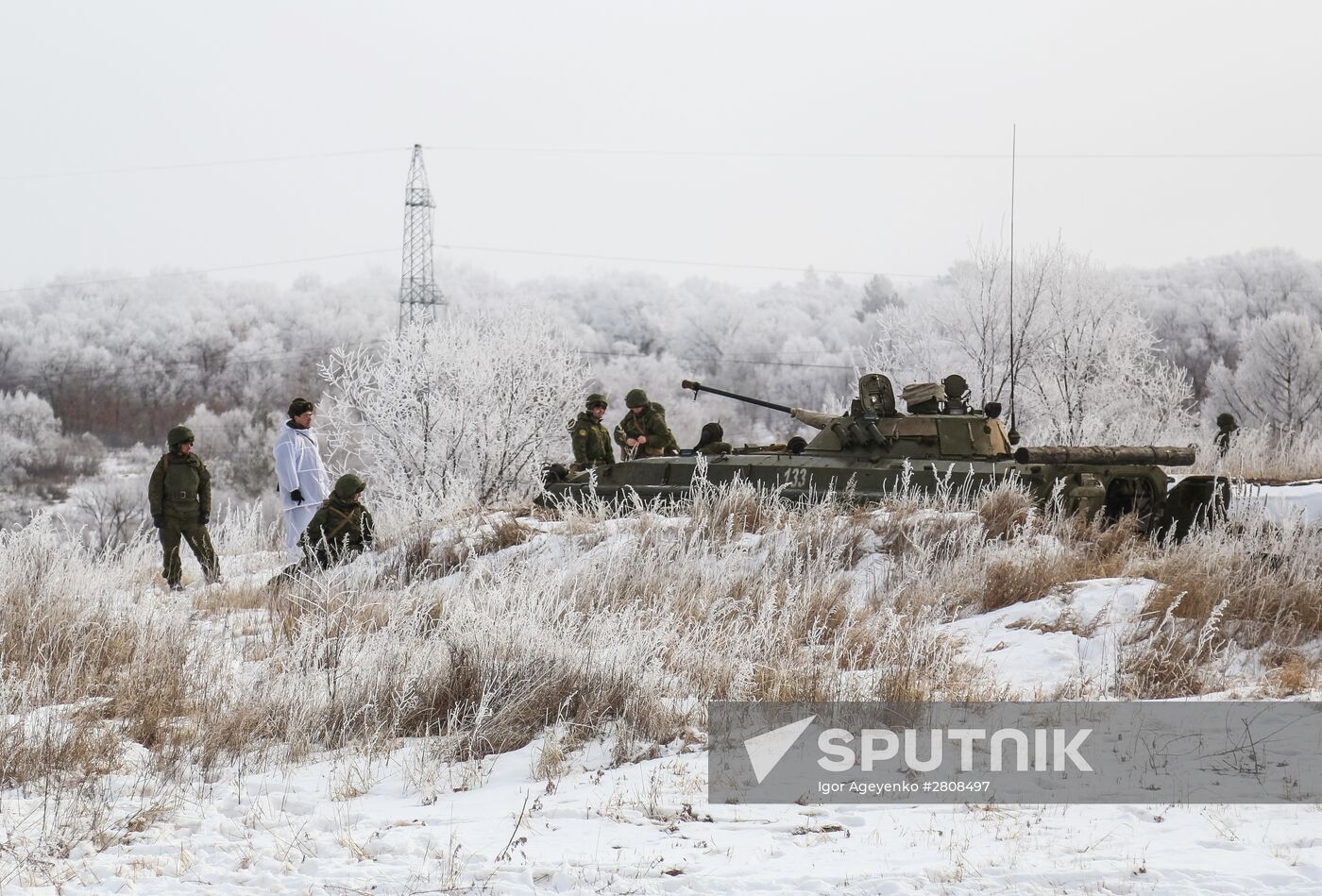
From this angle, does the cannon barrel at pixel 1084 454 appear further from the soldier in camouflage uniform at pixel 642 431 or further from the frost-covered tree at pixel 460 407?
the frost-covered tree at pixel 460 407

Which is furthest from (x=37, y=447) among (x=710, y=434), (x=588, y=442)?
(x=710, y=434)

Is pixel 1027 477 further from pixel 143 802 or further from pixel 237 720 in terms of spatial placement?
pixel 143 802

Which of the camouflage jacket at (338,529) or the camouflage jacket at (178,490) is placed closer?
the camouflage jacket at (338,529)

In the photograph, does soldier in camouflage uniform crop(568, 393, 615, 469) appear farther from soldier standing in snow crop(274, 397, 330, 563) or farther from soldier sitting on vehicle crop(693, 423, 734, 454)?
soldier standing in snow crop(274, 397, 330, 563)

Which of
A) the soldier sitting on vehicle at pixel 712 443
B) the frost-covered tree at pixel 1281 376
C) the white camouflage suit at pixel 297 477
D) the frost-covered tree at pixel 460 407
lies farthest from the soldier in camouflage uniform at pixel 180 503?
the frost-covered tree at pixel 1281 376

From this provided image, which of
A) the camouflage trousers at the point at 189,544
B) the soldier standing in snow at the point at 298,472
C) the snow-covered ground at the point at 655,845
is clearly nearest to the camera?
the snow-covered ground at the point at 655,845

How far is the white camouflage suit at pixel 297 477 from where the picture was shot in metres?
10.5

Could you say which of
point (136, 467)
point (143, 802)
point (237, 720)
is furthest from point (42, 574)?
point (136, 467)

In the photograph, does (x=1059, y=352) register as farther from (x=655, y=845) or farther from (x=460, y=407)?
(x=655, y=845)

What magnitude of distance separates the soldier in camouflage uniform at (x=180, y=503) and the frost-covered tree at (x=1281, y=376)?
43.5 m

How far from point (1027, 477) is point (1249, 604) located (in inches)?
149

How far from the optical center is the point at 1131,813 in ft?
15.0

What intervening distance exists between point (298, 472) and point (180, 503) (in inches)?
54.7

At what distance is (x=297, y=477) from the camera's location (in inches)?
415
